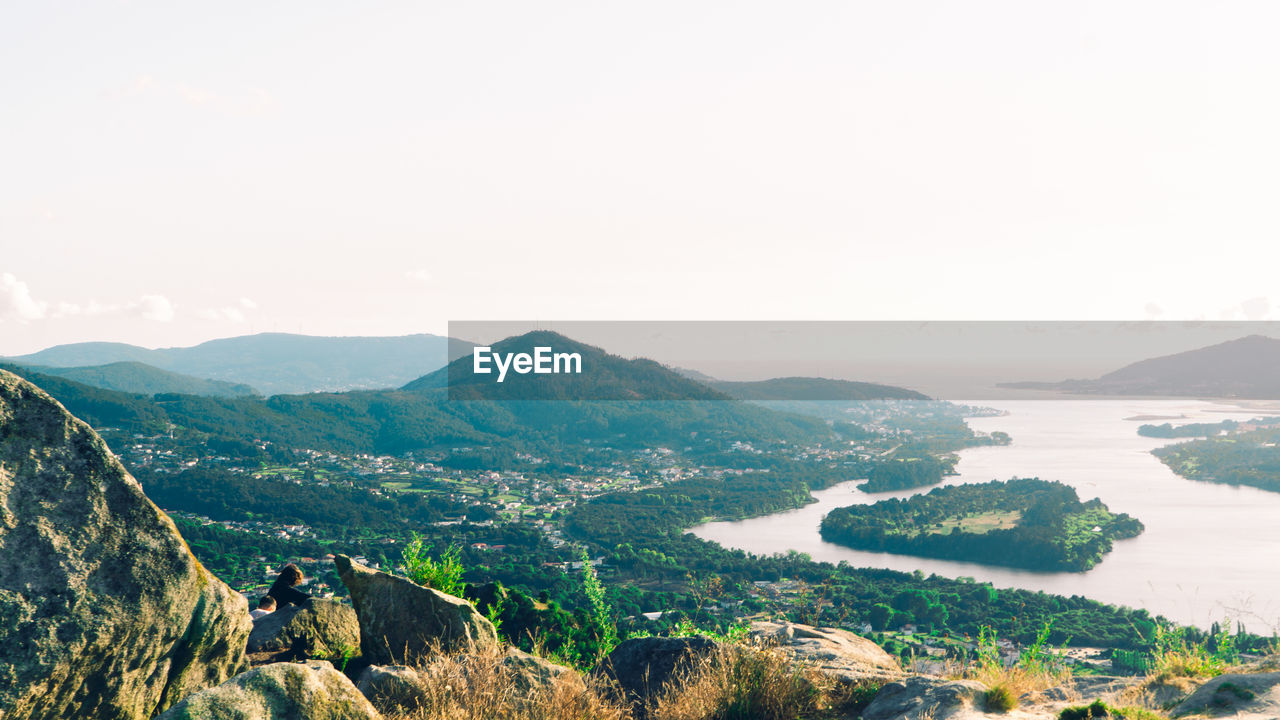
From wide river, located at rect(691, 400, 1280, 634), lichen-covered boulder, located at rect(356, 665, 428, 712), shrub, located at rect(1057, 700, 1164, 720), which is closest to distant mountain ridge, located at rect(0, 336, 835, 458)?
wide river, located at rect(691, 400, 1280, 634)

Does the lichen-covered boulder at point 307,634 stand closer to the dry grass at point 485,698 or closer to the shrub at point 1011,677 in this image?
the dry grass at point 485,698

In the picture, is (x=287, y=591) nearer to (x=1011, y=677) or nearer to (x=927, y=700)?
(x=927, y=700)

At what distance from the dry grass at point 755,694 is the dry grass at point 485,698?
489 millimetres

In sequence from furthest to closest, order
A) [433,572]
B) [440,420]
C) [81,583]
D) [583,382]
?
1. [583,382]
2. [440,420]
3. [433,572]
4. [81,583]

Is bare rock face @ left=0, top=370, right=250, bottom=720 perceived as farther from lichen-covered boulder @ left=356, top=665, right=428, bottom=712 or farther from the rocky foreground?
lichen-covered boulder @ left=356, top=665, right=428, bottom=712

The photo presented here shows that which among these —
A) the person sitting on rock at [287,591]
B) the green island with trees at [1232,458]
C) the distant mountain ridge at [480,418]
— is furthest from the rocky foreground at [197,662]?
the distant mountain ridge at [480,418]

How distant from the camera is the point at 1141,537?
60.8 meters

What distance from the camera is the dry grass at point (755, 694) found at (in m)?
5.12

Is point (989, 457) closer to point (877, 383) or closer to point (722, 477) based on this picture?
point (722, 477)

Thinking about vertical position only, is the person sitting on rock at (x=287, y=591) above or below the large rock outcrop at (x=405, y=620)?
below

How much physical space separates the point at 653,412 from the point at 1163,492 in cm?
8561

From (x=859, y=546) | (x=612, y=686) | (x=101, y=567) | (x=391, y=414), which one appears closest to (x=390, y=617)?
(x=612, y=686)

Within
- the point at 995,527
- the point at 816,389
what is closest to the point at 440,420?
the point at 816,389

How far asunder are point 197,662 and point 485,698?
182 cm
